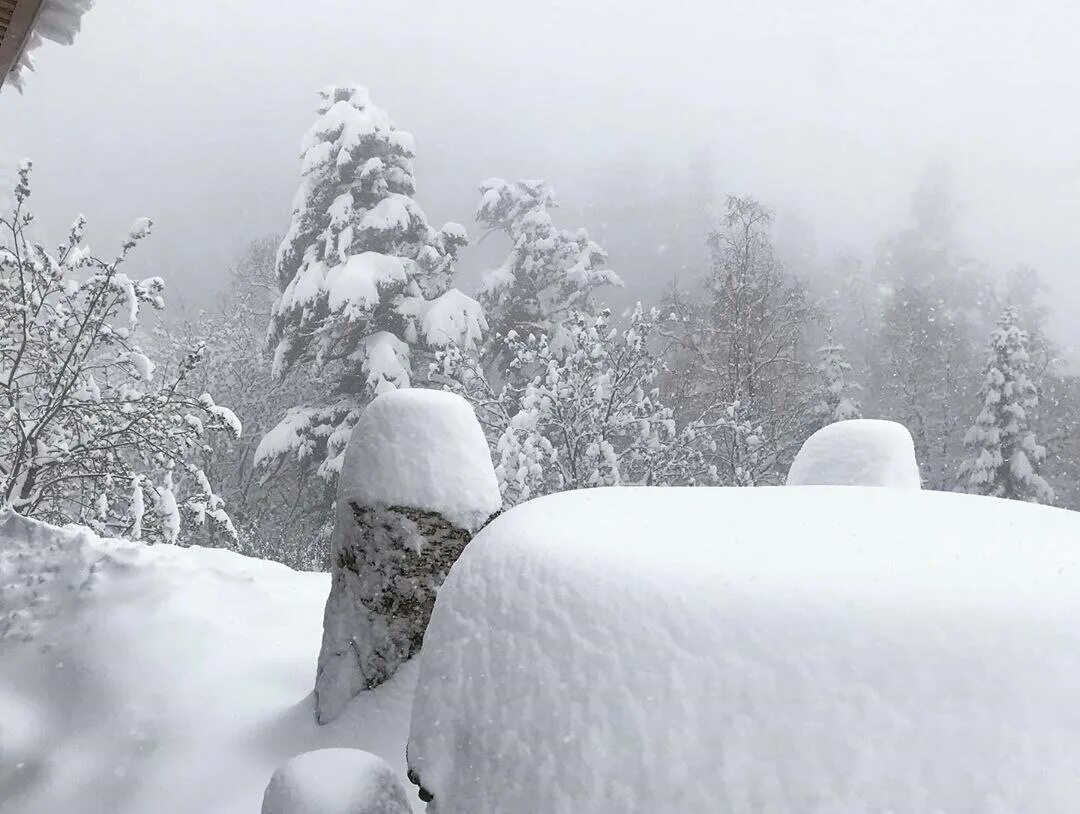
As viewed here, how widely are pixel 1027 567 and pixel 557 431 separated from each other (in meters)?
11.4

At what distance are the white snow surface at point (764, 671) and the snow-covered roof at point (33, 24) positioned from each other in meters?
2.72

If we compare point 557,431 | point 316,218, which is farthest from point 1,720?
point 316,218

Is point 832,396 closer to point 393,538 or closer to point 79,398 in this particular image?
point 79,398

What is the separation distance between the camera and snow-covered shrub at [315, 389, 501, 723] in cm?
564

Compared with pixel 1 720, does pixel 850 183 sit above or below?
above

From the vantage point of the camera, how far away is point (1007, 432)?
2108cm

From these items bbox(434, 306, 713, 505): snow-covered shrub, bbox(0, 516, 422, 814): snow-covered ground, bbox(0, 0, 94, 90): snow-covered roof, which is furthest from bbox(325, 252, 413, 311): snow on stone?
bbox(0, 0, 94, 90): snow-covered roof

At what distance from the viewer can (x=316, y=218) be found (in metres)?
16.5

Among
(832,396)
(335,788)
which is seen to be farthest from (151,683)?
(832,396)

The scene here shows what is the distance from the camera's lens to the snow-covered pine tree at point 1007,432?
68.1ft

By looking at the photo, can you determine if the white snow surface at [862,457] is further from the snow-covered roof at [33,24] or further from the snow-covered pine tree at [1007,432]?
the snow-covered pine tree at [1007,432]

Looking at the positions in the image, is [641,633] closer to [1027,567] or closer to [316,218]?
[1027,567]

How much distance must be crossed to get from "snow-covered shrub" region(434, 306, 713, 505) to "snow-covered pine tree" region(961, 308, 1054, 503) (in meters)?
11.4

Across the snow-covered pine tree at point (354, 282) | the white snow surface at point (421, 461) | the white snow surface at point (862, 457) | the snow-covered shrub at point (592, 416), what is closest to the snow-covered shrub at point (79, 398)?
the white snow surface at point (421, 461)
